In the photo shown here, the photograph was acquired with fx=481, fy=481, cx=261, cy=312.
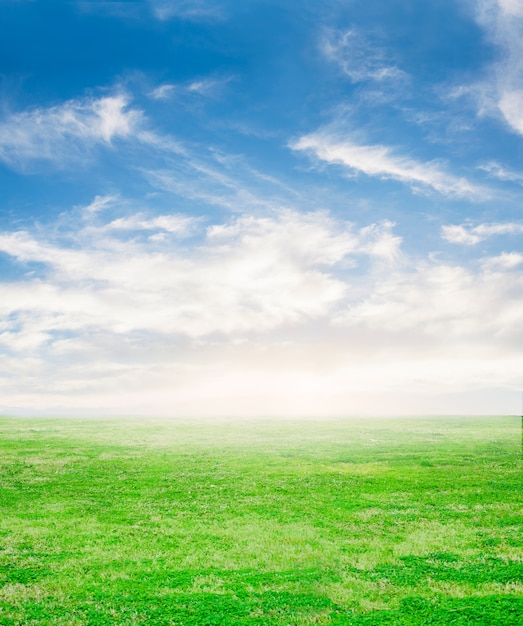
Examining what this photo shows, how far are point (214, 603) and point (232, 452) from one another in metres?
42.5

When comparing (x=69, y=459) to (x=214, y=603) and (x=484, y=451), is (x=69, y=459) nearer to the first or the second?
(x=214, y=603)

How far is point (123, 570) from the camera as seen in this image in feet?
60.6

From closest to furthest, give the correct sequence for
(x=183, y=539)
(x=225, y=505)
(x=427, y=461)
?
1. (x=183, y=539)
2. (x=225, y=505)
3. (x=427, y=461)

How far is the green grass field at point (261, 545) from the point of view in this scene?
15188 millimetres

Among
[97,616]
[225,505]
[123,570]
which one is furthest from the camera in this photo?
[225,505]

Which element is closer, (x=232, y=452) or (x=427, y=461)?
(x=427, y=461)

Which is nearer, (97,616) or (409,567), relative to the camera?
(97,616)

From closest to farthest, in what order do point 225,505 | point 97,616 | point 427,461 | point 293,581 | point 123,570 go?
point 97,616 < point 293,581 < point 123,570 < point 225,505 < point 427,461

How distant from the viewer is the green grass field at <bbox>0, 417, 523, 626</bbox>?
15.2m

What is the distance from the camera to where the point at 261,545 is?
2138cm

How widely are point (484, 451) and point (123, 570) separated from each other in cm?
4982

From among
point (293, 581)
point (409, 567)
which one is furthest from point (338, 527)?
point (293, 581)

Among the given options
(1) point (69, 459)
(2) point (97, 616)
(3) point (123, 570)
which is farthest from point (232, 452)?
(2) point (97, 616)

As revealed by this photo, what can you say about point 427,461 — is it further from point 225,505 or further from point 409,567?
point 409,567
